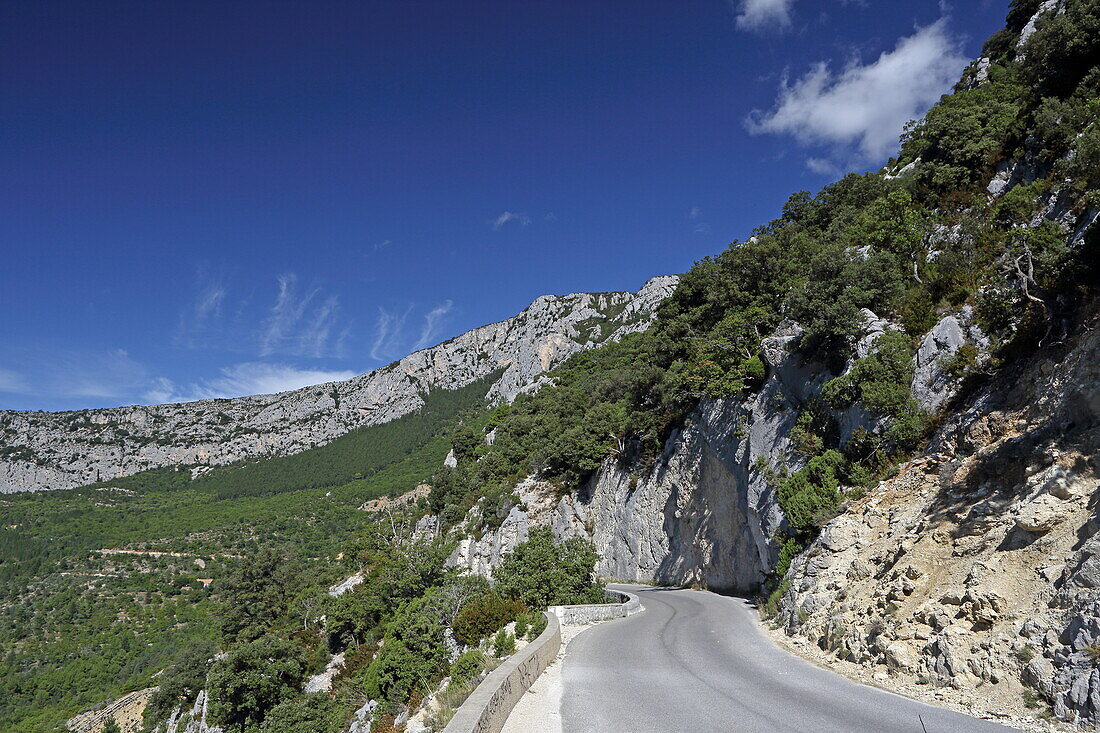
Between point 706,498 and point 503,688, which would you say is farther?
point 706,498

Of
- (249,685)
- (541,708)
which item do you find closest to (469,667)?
(541,708)

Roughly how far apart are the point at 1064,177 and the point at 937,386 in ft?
26.8

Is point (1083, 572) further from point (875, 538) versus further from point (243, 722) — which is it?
point (243, 722)

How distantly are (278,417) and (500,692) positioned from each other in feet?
570

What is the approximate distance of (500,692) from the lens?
7.74 m

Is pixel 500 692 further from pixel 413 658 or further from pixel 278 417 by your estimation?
pixel 278 417

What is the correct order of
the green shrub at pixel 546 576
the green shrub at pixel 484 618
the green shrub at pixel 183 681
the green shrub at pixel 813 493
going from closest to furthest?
the green shrub at pixel 813 493 → the green shrub at pixel 484 618 → the green shrub at pixel 546 576 → the green shrub at pixel 183 681

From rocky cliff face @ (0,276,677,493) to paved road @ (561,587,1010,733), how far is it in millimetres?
118251

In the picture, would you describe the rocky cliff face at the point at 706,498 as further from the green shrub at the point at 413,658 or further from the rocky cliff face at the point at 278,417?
the rocky cliff face at the point at 278,417

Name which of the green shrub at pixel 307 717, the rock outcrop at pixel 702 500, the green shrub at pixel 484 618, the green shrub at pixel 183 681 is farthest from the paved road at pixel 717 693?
the green shrub at pixel 183 681

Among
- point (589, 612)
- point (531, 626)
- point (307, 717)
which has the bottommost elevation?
point (307, 717)

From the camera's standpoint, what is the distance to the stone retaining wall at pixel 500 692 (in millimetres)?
6227

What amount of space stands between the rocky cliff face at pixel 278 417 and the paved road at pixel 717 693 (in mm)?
118251

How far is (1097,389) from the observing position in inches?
384
